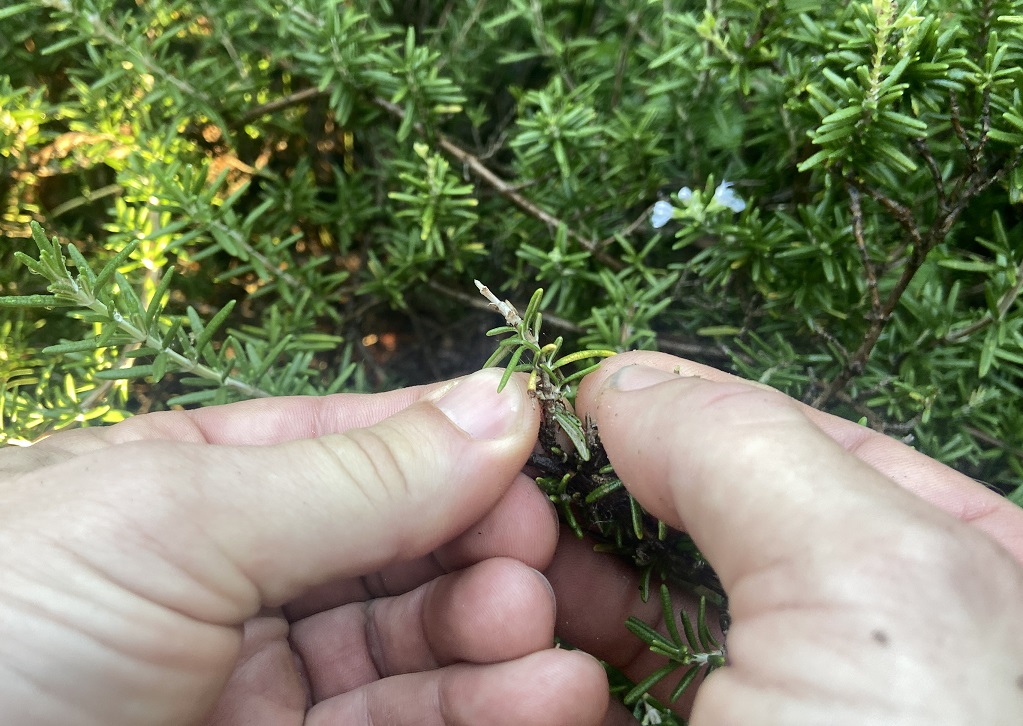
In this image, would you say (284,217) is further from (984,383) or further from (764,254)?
(984,383)

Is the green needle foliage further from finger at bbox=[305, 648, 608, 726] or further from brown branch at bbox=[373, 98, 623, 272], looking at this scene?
finger at bbox=[305, 648, 608, 726]

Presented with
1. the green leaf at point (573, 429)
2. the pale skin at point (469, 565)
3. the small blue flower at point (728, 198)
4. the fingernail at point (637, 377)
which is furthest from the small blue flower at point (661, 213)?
the green leaf at point (573, 429)

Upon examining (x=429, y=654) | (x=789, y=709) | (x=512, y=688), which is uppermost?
(x=789, y=709)

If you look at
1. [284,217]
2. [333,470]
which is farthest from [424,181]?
[333,470]

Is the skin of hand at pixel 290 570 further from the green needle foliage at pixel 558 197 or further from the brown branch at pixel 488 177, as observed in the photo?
the brown branch at pixel 488 177

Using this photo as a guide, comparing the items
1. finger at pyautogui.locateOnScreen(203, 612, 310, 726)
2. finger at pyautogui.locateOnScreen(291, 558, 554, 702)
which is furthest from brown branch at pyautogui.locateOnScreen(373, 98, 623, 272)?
finger at pyautogui.locateOnScreen(203, 612, 310, 726)

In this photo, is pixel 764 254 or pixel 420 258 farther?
pixel 420 258
